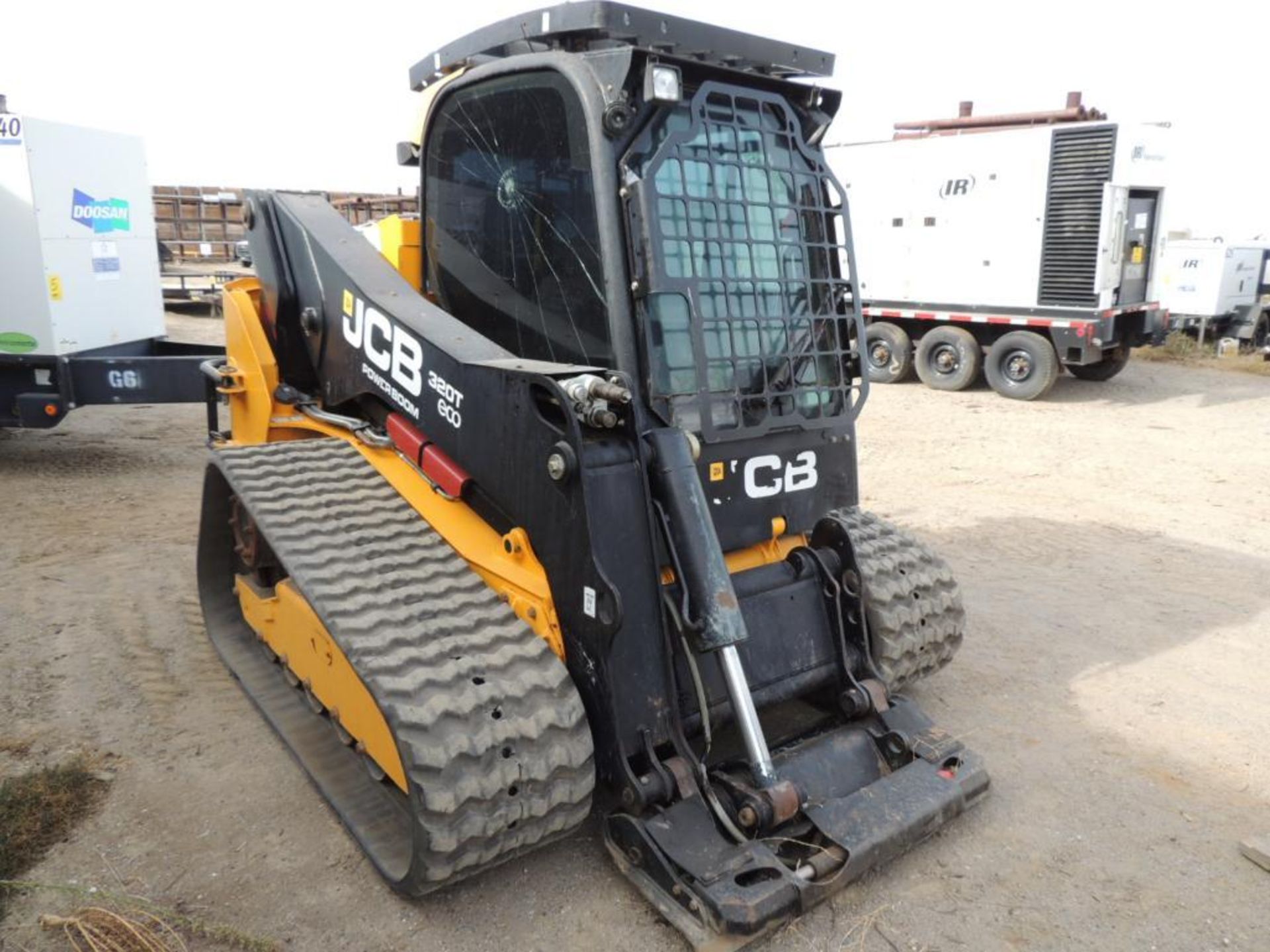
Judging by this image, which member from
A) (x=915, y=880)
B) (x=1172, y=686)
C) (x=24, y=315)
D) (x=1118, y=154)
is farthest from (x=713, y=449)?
(x=1118, y=154)

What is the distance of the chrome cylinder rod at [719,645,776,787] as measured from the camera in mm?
2762

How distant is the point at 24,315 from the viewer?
7.05m

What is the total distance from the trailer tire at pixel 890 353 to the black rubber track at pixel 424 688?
1084 centimetres

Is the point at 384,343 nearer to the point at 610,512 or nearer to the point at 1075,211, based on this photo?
the point at 610,512

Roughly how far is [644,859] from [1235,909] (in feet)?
5.78

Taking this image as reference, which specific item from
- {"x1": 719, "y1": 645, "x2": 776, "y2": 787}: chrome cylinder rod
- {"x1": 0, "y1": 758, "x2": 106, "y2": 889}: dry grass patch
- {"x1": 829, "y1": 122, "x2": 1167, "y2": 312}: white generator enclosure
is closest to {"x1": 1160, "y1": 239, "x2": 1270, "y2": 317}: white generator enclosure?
{"x1": 829, "y1": 122, "x2": 1167, "y2": 312}: white generator enclosure

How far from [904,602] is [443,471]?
175 centimetres

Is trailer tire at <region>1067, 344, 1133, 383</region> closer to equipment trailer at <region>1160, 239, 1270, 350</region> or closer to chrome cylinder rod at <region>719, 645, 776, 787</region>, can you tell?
equipment trailer at <region>1160, 239, 1270, 350</region>

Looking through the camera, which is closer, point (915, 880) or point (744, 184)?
point (915, 880)

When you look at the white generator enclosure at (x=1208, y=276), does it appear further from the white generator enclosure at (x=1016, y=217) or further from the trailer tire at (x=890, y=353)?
the trailer tire at (x=890, y=353)

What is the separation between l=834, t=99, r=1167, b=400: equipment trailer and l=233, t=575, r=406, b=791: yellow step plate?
10.5 meters

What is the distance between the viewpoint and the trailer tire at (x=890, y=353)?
13.2m

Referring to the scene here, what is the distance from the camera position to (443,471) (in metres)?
3.18

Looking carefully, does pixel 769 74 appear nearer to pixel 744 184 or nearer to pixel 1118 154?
pixel 744 184
